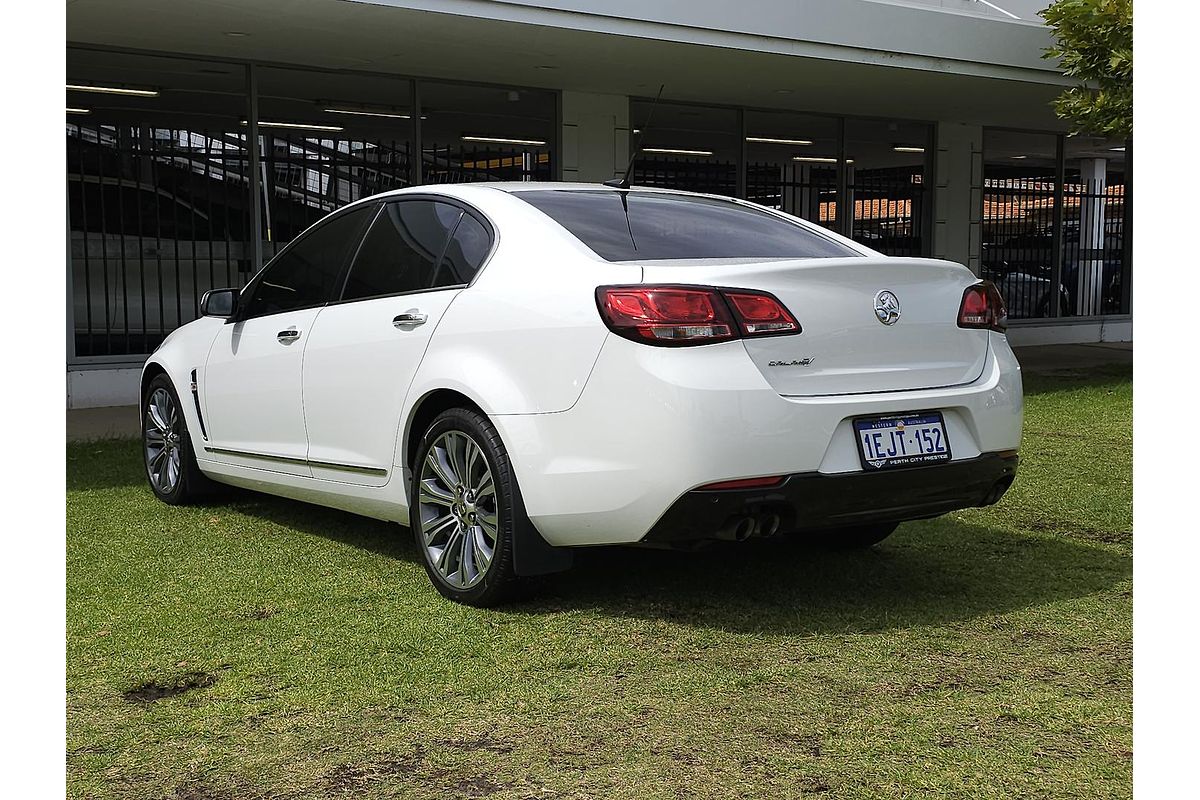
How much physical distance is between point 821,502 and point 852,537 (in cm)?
137

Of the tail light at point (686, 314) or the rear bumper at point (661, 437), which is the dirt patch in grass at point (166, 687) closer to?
the rear bumper at point (661, 437)

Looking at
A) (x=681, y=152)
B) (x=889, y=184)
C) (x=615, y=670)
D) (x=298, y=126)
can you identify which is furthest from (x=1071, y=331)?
(x=615, y=670)

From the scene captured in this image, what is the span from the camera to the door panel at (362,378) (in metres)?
4.75

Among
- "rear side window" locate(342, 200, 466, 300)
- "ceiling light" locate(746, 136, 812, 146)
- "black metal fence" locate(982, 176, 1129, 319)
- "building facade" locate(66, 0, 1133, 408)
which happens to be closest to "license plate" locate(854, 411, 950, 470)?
"rear side window" locate(342, 200, 466, 300)

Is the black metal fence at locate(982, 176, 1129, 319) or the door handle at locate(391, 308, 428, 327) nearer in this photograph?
the door handle at locate(391, 308, 428, 327)

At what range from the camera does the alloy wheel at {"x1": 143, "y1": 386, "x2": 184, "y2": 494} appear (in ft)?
21.7

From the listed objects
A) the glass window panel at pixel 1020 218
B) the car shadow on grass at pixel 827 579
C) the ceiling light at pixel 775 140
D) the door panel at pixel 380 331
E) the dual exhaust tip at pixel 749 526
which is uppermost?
the ceiling light at pixel 775 140

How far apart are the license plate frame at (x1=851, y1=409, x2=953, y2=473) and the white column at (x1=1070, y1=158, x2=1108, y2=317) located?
55.2ft

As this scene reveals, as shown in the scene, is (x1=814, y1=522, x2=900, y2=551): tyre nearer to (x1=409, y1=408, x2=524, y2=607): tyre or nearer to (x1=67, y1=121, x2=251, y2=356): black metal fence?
(x1=409, y1=408, x2=524, y2=607): tyre

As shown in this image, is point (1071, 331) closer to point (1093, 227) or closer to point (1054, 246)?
point (1054, 246)

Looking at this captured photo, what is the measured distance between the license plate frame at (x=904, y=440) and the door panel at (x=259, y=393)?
2.48m

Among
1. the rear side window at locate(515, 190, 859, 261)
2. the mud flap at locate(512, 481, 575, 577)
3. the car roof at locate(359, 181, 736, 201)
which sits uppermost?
the car roof at locate(359, 181, 736, 201)

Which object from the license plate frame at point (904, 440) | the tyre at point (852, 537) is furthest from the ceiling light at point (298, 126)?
the license plate frame at point (904, 440)

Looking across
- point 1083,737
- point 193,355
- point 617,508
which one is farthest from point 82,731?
point 193,355
